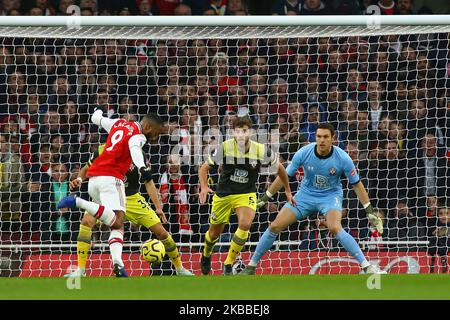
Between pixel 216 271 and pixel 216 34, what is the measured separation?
9.97 feet

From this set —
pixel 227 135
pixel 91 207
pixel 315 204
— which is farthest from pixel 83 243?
pixel 227 135

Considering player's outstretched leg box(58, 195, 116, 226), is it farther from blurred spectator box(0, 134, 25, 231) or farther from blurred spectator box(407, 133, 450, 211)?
blurred spectator box(407, 133, 450, 211)

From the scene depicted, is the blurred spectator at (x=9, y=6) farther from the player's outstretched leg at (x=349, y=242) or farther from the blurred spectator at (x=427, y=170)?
the player's outstretched leg at (x=349, y=242)

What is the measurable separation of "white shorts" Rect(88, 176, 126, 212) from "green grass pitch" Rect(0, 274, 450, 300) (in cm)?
89

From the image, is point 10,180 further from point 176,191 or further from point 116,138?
point 116,138

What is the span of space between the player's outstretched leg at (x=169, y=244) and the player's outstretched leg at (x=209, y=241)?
0.24 metres

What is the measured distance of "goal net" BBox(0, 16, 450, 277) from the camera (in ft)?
42.7

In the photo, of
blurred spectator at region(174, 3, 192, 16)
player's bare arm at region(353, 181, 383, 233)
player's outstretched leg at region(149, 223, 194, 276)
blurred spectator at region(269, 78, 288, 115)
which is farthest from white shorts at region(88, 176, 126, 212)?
blurred spectator at region(174, 3, 192, 16)

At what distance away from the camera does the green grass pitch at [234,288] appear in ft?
29.5

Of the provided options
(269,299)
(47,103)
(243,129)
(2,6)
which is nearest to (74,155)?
(47,103)

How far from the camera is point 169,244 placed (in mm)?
12016

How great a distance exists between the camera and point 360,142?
13211 mm

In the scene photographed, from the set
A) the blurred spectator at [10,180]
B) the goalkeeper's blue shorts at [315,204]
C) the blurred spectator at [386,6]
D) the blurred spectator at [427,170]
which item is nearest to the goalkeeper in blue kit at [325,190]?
the goalkeeper's blue shorts at [315,204]

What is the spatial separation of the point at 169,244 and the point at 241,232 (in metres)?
0.84
